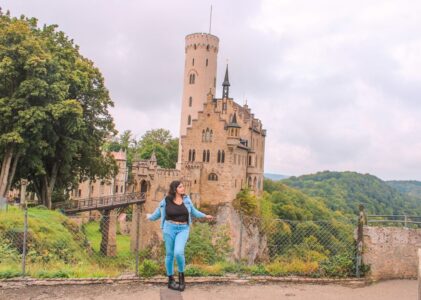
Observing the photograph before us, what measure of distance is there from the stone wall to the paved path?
73 centimetres

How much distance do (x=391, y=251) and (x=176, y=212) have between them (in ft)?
19.4

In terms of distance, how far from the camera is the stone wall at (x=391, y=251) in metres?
10.5

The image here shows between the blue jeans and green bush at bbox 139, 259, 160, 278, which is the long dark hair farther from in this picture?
green bush at bbox 139, 259, 160, 278

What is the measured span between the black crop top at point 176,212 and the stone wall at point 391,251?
4998 millimetres

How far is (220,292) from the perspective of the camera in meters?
8.95

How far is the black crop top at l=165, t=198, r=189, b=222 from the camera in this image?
8641 millimetres

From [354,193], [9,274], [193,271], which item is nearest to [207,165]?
[193,271]

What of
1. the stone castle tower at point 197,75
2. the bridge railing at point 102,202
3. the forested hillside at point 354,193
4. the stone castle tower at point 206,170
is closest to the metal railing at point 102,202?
the bridge railing at point 102,202

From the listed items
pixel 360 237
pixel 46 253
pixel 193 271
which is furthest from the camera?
pixel 46 253

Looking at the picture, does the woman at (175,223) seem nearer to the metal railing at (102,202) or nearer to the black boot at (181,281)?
the black boot at (181,281)

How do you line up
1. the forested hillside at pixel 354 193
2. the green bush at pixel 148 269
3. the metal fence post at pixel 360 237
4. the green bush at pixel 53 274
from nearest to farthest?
the green bush at pixel 53 274
the green bush at pixel 148 269
the metal fence post at pixel 360 237
the forested hillside at pixel 354 193

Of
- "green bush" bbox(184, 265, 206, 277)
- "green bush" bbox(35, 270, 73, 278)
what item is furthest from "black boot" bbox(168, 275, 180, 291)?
"green bush" bbox(35, 270, 73, 278)

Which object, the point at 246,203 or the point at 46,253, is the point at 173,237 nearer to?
the point at 46,253

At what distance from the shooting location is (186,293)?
28.6ft
